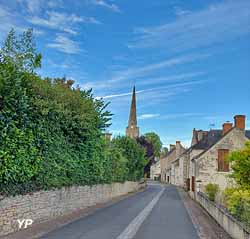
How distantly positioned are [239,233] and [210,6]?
7.72m

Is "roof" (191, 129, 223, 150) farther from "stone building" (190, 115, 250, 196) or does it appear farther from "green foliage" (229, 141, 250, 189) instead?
"green foliage" (229, 141, 250, 189)

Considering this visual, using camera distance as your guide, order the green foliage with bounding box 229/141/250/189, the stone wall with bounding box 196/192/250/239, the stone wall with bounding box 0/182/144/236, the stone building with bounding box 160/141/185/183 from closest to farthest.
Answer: the stone wall with bounding box 196/192/250/239 → the stone wall with bounding box 0/182/144/236 → the green foliage with bounding box 229/141/250/189 → the stone building with bounding box 160/141/185/183

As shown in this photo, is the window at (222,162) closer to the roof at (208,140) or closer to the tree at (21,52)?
the roof at (208,140)

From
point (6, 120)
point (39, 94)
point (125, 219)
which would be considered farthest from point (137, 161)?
point (6, 120)

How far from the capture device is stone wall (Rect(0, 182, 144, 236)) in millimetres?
11484

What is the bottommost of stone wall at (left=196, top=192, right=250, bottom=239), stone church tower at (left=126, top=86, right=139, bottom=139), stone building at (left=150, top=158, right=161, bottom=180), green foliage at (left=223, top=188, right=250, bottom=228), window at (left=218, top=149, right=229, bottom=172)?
stone wall at (left=196, top=192, right=250, bottom=239)

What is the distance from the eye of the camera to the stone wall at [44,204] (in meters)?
11.5

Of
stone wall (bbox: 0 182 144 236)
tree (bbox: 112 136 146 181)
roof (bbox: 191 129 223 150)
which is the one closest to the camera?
stone wall (bbox: 0 182 144 236)

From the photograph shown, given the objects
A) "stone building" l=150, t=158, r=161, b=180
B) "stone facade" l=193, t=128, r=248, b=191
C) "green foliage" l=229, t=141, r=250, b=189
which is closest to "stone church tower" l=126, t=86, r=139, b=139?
"stone building" l=150, t=158, r=161, b=180

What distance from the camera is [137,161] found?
45.6 meters

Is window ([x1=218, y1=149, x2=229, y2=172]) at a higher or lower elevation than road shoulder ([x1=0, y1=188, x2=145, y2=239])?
higher

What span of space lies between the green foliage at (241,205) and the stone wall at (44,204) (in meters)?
6.52

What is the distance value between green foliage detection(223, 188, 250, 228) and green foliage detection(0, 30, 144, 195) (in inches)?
253

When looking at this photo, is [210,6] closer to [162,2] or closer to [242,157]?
[162,2]
